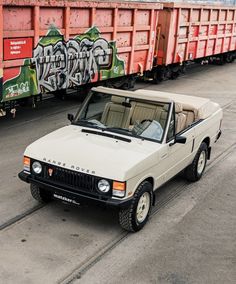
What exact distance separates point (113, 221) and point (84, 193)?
89cm

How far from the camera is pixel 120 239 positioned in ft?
18.5

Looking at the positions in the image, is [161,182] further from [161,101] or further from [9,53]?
[9,53]

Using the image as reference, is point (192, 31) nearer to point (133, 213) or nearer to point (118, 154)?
point (118, 154)

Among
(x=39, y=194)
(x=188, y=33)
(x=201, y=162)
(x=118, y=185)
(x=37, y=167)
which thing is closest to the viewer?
(x=118, y=185)

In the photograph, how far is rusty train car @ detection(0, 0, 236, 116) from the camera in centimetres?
922

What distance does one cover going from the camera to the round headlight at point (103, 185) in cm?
529

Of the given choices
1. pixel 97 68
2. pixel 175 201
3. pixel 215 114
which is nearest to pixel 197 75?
pixel 97 68

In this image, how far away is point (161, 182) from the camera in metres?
6.30

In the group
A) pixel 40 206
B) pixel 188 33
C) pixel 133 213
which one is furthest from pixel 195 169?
pixel 188 33

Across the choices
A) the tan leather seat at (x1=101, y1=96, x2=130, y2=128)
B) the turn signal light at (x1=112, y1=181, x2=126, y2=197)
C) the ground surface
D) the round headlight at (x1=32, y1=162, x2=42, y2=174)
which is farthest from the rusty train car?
the turn signal light at (x1=112, y1=181, x2=126, y2=197)

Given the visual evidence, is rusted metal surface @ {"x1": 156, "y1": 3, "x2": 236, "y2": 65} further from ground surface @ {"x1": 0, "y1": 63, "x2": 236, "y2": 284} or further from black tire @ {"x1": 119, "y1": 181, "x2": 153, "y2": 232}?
black tire @ {"x1": 119, "y1": 181, "x2": 153, "y2": 232}

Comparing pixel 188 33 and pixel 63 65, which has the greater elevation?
pixel 188 33

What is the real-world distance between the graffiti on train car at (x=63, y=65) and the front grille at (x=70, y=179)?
3.99 m

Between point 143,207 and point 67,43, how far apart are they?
597 cm
